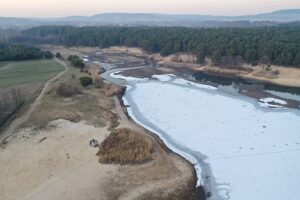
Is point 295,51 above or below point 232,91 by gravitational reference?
above

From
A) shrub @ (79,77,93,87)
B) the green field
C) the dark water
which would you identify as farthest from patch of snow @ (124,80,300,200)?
the green field

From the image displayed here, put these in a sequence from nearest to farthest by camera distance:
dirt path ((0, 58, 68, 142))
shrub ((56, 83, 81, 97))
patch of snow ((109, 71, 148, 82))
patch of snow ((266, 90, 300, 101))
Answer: dirt path ((0, 58, 68, 142))
shrub ((56, 83, 81, 97))
patch of snow ((266, 90, 300, 101))
patch of snow ((109, 71, 148, 82))

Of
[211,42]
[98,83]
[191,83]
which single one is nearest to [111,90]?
[98,83]

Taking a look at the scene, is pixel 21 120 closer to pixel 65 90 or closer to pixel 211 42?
pixel 65 90

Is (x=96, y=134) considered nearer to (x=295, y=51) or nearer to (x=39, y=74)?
(x=39, y=74)

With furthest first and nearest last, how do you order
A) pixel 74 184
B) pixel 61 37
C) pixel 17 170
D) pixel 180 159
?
pixel 61 37 → pixel 180 159 → pixel 17 170 → pixel 74 184

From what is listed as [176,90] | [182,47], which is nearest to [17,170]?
[176,90]

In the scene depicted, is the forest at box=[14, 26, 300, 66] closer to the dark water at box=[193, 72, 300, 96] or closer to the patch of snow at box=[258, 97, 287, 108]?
the dark water at box=[193, 72, 300, 96]
